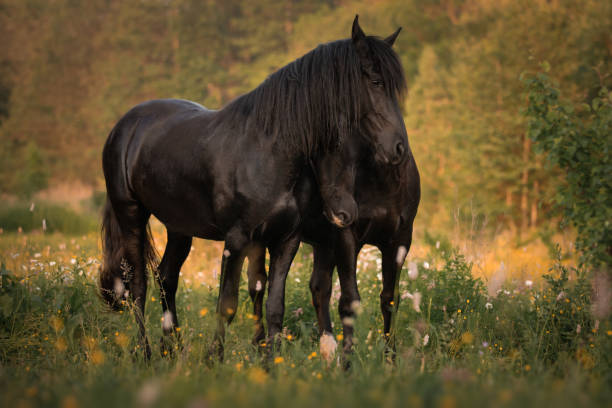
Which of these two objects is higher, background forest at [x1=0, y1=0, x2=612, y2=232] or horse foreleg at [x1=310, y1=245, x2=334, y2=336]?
background forest at [x1=0, y1=0, x2=612, y2=232]

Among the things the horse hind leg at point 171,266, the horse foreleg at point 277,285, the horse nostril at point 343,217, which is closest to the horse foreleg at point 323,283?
the horse foreleg at point 277,285

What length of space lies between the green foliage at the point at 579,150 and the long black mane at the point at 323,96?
2.17 metres

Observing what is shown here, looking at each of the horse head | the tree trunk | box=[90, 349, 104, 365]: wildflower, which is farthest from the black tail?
the tree trunk

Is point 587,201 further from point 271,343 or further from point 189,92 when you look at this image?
point 189,92

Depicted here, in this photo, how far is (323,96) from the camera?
131 inches

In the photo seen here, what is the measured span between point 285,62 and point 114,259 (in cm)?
2148

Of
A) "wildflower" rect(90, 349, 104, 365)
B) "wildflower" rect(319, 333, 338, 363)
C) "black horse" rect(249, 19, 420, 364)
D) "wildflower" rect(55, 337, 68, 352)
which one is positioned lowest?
"wildflower" rect(55, 337, 68, 352)

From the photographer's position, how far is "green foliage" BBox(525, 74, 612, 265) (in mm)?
4430

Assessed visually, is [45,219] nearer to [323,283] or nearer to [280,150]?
[323,283]

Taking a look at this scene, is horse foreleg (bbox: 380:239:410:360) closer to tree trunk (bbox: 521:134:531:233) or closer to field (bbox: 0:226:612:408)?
field (bbox: 0:226:612:408)

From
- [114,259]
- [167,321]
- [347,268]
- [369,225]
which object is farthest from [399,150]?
[114,259]

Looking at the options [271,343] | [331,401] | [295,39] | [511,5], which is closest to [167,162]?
[271,343]

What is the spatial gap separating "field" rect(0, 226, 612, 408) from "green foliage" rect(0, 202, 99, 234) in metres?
5.68

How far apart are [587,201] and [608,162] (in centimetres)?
47
